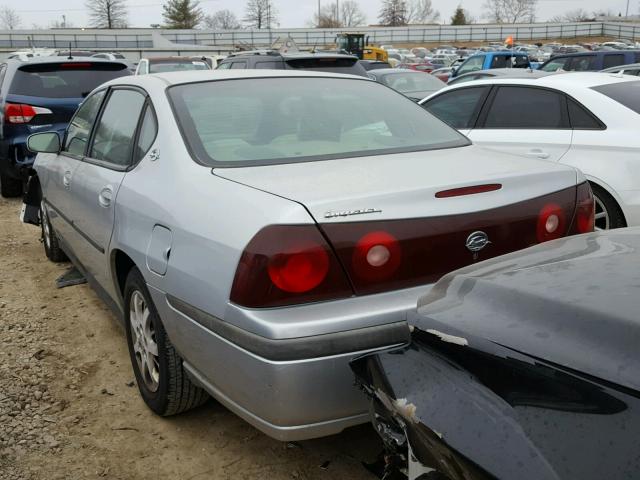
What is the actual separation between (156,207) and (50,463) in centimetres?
120

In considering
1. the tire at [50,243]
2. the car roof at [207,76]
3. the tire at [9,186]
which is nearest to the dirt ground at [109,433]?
the tire at [50,243]

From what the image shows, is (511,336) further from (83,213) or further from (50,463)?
(83,213)

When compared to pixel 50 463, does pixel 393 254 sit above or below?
above

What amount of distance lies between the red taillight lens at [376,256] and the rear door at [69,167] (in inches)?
91.3

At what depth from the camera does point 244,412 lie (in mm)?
2289

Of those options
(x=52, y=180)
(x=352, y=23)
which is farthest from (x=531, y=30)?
(x=52, y=180)

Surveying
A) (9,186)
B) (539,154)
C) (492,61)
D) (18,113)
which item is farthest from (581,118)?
(492,61)

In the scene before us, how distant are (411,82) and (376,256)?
10.3 m

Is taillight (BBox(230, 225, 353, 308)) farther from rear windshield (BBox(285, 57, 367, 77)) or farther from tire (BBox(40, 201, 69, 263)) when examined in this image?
rear windshield (BBox(285, 57, 367, 77))

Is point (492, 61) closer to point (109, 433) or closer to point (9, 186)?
point (9, 186)

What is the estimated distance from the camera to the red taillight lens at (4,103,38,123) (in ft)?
25.3

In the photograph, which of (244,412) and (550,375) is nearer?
(550,375)

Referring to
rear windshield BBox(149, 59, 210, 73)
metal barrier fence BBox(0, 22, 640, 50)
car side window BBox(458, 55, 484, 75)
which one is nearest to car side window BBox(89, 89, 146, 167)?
rear windshield BBox(149, 59, 210, 73)

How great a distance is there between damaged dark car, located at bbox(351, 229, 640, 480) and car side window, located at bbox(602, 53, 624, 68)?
1599 cm
